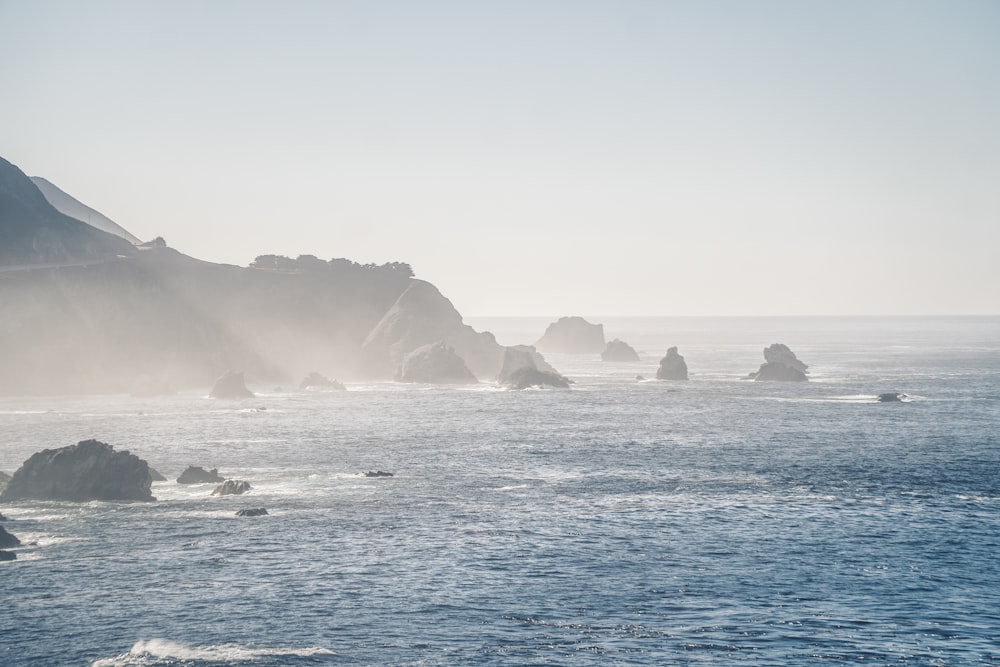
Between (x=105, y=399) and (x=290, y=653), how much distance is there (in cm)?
15114

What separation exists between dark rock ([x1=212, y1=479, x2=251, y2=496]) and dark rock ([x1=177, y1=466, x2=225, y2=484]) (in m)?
5.18

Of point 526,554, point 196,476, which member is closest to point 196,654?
point 526,554

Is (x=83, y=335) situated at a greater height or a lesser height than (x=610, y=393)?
greater

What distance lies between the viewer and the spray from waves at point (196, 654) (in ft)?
150

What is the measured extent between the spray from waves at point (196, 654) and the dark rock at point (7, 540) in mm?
24461

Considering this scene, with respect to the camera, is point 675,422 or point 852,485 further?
point 675,422

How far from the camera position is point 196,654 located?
46.7m

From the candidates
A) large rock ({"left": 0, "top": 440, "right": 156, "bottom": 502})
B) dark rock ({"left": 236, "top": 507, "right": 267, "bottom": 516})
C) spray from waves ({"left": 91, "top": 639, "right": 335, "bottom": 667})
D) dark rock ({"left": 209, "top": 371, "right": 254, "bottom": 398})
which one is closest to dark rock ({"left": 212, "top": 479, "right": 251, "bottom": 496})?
large rock ({"left": 0, "top": 440, "right": 156, "bottom": 502})

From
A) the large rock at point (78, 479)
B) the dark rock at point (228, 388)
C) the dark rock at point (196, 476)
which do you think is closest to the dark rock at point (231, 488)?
the dark rock at point (196, 476)

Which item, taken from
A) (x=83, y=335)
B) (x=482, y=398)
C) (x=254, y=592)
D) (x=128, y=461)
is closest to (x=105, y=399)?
(x=83, y=335)

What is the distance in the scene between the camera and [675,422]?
147 meters

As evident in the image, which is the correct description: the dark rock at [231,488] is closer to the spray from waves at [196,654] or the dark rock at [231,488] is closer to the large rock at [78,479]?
the large rock at [78,479]

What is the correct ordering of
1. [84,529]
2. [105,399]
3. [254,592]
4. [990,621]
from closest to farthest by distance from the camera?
1. [990,621]
2. [254,592]
3. [84,529]
4. [105,399]

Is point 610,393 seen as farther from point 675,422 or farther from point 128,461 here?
point 128,461
